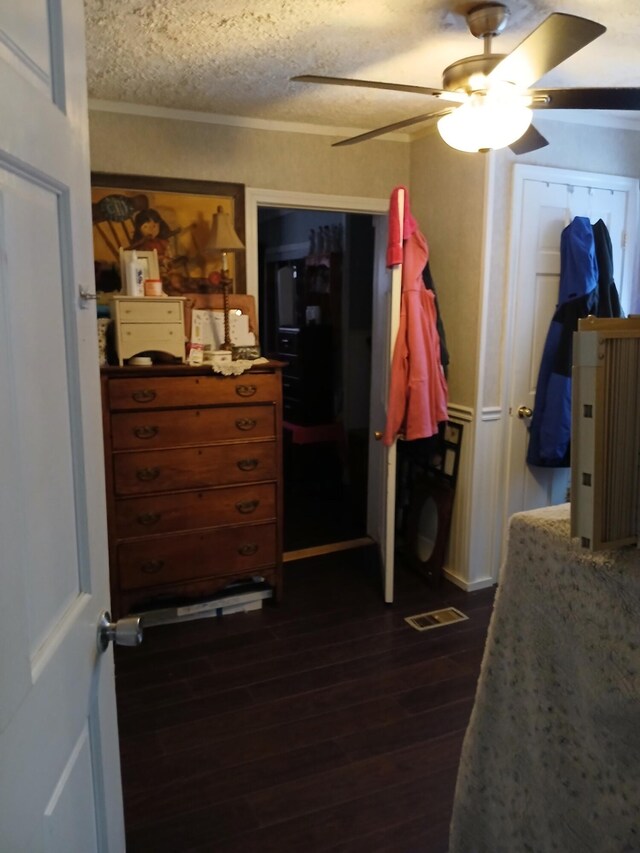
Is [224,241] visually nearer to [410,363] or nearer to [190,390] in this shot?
[190,390]

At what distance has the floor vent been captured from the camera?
3070mm

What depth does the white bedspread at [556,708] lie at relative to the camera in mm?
1001

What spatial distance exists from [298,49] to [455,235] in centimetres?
134

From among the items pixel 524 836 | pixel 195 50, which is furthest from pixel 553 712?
pixel 195 50

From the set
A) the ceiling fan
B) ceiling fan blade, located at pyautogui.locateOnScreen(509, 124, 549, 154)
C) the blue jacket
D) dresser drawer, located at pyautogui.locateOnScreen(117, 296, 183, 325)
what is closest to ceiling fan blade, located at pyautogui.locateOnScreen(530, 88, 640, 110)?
the ceiling fan

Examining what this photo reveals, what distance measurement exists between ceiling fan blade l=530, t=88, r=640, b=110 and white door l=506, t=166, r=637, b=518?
1.19 m

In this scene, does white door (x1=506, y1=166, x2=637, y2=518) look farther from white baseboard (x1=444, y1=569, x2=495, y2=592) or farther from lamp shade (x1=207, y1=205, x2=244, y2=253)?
lamp shade (x1=207, y1=205, x2=244, y2=253)

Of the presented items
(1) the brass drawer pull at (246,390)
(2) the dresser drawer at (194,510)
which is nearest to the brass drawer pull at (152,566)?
(2) the dresser drawer at (194,510)

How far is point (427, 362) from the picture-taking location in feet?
10.2

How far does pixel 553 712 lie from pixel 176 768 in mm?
1483

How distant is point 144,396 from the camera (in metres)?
2.80

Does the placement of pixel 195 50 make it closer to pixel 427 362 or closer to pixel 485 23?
pixel 485 23

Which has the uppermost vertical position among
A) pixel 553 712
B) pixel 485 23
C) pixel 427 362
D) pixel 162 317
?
pixel 485 23

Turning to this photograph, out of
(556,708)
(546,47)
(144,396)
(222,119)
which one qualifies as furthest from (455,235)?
(556,708)
